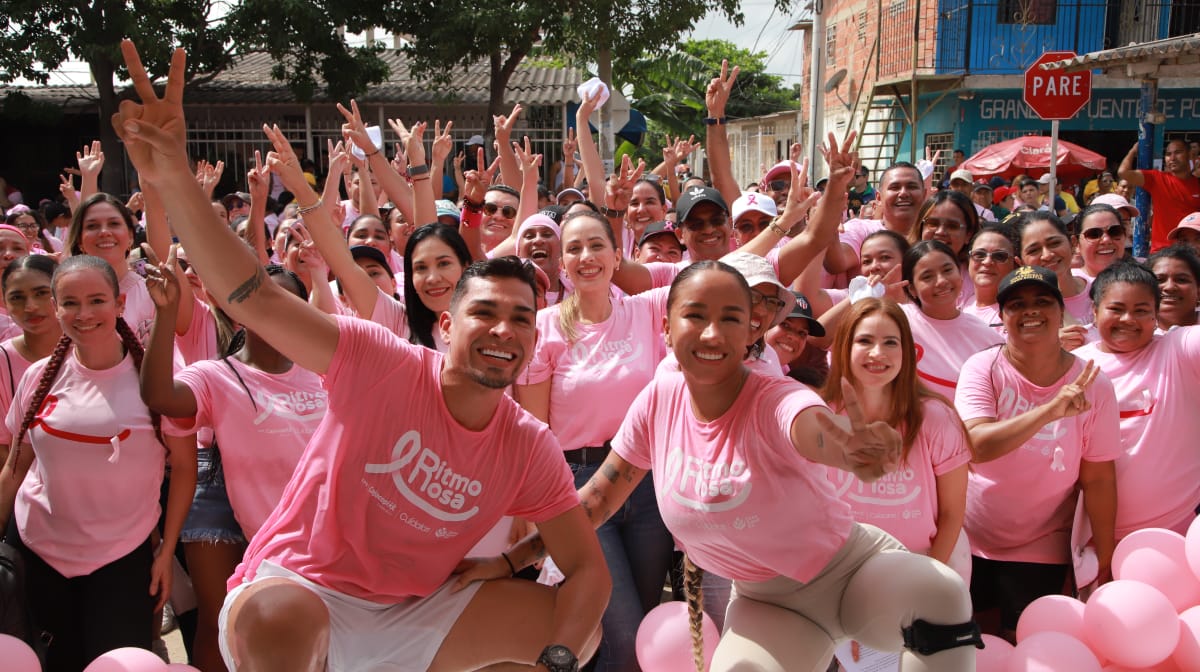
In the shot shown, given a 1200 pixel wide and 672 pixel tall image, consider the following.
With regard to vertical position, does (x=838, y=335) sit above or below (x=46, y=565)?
above

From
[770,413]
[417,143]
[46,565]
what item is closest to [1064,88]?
[417,143]

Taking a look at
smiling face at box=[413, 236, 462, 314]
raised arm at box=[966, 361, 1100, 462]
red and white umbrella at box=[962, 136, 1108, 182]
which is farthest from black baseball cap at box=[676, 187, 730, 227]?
red and white umbrella at box=[962, 136, 1108, 182]

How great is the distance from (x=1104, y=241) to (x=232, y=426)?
4505mm

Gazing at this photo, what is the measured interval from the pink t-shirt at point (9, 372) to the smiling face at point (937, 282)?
403 cm

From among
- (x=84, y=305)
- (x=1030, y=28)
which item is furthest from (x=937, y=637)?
(x=1030, y=28)

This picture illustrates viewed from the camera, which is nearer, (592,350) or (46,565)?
(46,565)

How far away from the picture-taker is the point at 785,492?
302 centimetres

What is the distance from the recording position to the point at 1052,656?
11.7ft

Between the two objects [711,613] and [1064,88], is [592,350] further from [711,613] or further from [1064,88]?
[1064,88]

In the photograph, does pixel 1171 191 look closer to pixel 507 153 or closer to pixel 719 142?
pixel 719 142

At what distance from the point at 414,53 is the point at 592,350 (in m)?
16.3

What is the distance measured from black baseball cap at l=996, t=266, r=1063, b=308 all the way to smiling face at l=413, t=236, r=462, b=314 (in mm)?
2329

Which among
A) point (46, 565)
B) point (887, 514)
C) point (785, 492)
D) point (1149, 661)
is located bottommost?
point (1149, 661)

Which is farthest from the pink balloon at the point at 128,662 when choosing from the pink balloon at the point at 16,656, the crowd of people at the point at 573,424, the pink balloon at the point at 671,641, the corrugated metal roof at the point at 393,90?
the corrugated metal roof at the point at 393,90
